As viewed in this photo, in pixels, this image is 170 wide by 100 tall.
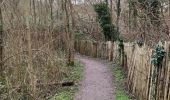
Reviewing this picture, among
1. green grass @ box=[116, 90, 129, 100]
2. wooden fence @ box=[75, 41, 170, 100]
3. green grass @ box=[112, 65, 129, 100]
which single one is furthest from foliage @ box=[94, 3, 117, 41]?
green grass @ box=[116, 90, 129, 100]

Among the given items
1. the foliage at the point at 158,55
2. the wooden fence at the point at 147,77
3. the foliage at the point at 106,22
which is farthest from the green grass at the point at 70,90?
the foliage at the point at 106,22

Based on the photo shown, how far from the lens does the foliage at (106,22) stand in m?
29.1

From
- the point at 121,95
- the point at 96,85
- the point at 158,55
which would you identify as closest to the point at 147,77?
the point at 158,55

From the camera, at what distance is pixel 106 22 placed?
96.0 ft

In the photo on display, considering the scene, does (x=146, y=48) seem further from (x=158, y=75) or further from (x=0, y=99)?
(x=0, y=99)

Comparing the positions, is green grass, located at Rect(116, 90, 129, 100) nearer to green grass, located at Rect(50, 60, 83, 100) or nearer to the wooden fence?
the wooden fence

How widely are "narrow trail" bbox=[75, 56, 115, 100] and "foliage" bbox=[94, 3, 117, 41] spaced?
9311 millimetres

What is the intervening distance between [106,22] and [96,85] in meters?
15.0

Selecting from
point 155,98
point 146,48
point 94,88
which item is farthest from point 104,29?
point 155,98

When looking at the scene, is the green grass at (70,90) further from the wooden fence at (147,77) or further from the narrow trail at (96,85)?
the wooden fence at (147,77)

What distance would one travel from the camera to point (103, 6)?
97.7 feet

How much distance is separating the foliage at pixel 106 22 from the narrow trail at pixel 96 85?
9.31 meters

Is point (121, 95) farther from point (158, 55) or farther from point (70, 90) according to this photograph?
point (158, 55)

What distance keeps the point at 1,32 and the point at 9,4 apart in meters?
Result: 1.61
